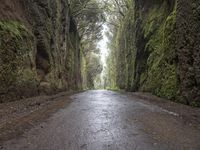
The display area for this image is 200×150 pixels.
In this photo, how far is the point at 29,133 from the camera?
4895 millimetres

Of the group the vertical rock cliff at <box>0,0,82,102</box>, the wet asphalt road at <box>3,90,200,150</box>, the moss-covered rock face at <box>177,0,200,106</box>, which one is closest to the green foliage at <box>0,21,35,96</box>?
the vertical rock cliff at <box>0,0,82,102</box>

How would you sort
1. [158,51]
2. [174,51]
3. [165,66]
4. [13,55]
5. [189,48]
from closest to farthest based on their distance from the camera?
[189,48]
[13,55]
[174,51]
[165,66]
[158,51]

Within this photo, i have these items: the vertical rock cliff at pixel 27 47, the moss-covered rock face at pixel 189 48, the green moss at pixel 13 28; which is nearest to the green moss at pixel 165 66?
the moss-covered rock face at pixel 189 48

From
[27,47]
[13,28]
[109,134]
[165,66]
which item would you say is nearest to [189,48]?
[165,66]

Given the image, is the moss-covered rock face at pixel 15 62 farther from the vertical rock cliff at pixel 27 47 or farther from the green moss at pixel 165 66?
the green moss at pixel 165 66

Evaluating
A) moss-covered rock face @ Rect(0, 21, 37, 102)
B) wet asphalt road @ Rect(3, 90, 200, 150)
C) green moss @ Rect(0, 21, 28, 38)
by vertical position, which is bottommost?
wet asphalt road @ Rect(3, 90, 200, 150)

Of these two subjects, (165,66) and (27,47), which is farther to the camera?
(27,47)

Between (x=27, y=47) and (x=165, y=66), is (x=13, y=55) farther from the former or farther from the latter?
(x=165, y=66)

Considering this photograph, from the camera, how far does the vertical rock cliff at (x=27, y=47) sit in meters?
10.2

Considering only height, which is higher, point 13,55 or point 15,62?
point 13,55

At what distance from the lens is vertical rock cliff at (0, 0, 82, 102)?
1023cm

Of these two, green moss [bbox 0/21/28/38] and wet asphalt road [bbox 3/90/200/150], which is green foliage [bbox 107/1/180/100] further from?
green moss [bbox 0/21/28/38]

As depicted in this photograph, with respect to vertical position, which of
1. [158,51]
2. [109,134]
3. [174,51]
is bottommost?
[109,134]

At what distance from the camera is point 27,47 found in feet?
42.3
